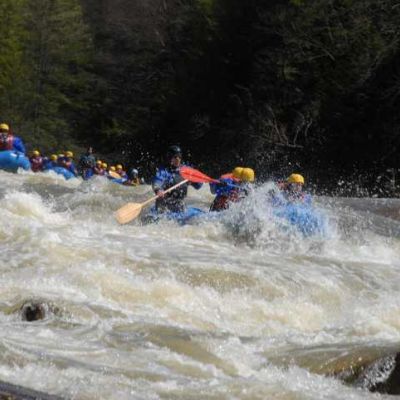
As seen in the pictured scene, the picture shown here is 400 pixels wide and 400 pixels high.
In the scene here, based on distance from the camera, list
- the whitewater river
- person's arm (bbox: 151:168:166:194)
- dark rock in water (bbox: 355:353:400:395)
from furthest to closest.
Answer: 1. person's arm (bbox: 151:168:166:194)
2. dark rock in water (bbox: 355:353:400:395)
3. the whitewater river

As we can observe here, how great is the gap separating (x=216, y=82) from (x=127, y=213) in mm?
21065

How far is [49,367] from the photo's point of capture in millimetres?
4887

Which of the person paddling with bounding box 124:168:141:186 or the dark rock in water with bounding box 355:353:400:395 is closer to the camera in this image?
the dark rock in water with bounding box 355:353:400:395

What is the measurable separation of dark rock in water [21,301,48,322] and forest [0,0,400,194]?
1825 centimetres

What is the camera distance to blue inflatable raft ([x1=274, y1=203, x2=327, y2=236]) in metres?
10.8

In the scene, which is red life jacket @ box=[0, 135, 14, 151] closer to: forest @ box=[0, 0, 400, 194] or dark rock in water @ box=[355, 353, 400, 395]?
forest @ box=[0, 0, 400, 194]

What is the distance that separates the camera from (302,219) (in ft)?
35.7

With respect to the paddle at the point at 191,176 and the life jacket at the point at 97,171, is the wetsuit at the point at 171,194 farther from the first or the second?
the life jacket at the point at 97,171

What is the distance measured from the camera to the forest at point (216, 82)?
24.8 meters

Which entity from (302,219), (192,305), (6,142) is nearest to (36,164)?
(6,142)

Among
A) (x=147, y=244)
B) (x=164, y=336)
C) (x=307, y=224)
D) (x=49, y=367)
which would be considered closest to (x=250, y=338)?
(x=164, y=336)

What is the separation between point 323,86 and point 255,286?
1880 centimetres

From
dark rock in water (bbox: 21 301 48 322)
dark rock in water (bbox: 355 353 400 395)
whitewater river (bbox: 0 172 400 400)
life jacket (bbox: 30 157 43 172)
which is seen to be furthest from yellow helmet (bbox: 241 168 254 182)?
life jacket (bbox: 30 157 43 172)

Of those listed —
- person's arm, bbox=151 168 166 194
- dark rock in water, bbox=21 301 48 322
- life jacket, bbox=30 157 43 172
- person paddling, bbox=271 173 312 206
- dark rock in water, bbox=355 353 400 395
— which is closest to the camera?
dark rock in water, bbox=355 353 400 395
